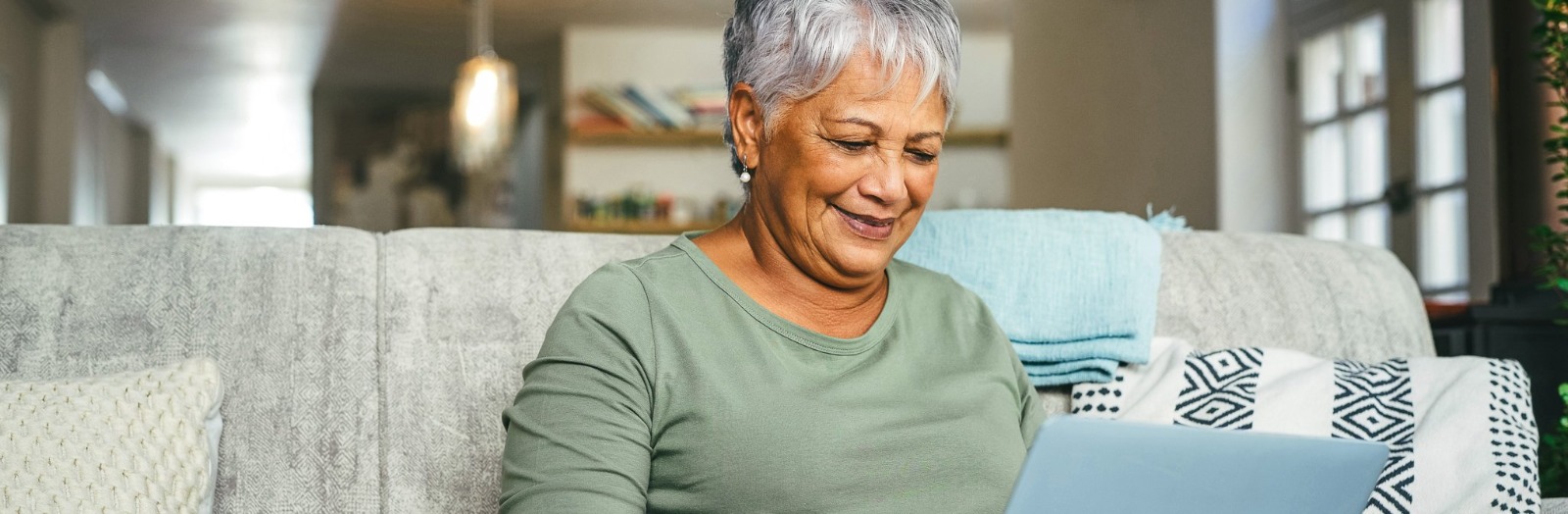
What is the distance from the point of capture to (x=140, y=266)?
149 cm

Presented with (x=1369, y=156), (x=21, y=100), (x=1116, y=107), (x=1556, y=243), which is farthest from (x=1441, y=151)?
(x=21, y=100)

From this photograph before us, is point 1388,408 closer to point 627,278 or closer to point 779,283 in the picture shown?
point 779,283

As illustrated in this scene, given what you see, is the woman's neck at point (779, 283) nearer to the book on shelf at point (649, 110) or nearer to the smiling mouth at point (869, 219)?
the smiling mouth at point (869, 219)

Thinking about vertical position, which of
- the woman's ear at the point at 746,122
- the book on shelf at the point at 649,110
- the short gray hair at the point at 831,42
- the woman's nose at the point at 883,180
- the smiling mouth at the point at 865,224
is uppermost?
the book on shelf at the point at 649,110

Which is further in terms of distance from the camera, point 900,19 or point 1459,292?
point 1459,292

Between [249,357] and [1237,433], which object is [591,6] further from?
[1237,433]

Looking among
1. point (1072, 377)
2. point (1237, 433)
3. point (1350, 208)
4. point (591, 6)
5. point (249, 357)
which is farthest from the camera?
point (591, 6)

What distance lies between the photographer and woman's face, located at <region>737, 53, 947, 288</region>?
4.28 ft

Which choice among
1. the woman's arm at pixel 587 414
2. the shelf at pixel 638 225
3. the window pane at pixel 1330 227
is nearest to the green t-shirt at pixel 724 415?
the woman's arm at pixel 587 414

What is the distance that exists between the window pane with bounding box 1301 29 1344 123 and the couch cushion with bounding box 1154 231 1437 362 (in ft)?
7.23

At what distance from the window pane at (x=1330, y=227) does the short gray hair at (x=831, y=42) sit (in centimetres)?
291

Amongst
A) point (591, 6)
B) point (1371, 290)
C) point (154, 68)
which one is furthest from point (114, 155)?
point (1371, 290)

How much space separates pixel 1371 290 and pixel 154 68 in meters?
6.41

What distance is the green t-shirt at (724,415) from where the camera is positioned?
3.74 ft
